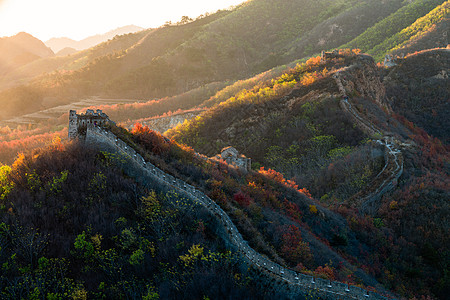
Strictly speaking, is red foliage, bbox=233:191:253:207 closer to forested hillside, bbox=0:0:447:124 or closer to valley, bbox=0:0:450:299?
Answer: valley, bbox=0:0:450:299

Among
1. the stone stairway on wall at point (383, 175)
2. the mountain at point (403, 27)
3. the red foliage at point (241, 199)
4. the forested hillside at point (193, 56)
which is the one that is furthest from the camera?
the forested hillside at point (193, 56)

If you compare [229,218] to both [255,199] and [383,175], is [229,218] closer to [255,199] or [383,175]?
[255,199]

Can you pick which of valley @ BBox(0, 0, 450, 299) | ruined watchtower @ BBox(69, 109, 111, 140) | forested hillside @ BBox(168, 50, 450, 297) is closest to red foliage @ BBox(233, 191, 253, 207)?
valley @ BBox(0, 0, 450, 299)

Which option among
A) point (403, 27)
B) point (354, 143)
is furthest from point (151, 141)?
point (403, 27)

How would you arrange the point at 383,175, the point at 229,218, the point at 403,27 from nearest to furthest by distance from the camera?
the point at 229,218
the point at 383,175
the point at 403,27

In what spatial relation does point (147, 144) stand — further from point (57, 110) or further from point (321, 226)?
point (57, 110)

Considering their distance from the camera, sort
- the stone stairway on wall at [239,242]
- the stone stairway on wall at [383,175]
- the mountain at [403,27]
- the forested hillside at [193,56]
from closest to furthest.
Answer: the stone stairway on wall at [239,242], the stone stairway on wall at [383,175], the mountain at [403,27], the forested hillside at [193,56]

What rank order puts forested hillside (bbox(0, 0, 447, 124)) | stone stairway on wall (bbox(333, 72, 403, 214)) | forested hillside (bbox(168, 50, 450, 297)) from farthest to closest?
forested hillside (bbox(0, 0, 447, 124))
stone stairway on wall (bbox(333, 72, 403, 214))
forested hillside (bbox(168, 50, 450, 297))

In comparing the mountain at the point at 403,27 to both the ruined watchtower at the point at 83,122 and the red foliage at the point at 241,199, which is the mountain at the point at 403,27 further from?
the ruined watchtower at the point at 83,122

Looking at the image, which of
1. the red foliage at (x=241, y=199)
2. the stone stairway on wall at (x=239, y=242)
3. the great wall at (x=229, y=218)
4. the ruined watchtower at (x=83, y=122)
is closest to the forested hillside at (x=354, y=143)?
the great wall at (x=229, y=218)
